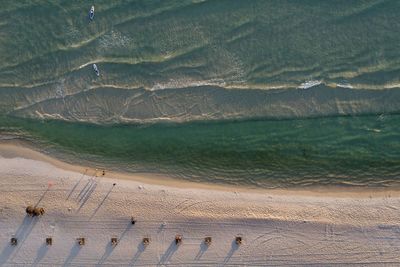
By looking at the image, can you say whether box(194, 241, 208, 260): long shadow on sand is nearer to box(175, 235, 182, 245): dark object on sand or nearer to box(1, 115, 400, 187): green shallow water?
box(175, 235, 182, 245): dark object on sand

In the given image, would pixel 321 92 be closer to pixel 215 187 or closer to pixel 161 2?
pixel 215 187

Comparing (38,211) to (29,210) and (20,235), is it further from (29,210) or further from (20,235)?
(20,235)

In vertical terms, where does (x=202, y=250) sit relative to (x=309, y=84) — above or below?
below

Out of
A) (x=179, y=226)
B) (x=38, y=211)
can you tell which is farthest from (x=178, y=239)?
(x=38, y=211)

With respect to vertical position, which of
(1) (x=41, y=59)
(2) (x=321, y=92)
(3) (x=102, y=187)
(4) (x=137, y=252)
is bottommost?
(4) (x=137, y=252)

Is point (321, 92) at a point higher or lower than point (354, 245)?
higher

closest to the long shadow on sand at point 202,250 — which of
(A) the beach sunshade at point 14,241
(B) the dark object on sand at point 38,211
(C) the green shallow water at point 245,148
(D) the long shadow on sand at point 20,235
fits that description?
(C) the green shallow water at point 245,148

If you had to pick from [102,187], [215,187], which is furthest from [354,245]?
[102,187]
